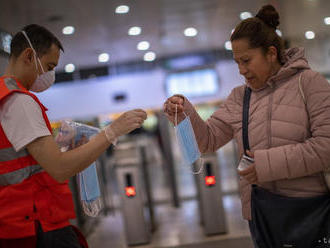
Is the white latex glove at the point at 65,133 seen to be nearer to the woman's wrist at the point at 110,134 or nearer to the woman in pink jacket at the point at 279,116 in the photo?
the woman's wrist at the point at 110,134

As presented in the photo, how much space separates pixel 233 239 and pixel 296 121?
2816 mm

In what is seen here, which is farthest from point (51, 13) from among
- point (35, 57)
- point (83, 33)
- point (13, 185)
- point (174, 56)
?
point (174, 56)

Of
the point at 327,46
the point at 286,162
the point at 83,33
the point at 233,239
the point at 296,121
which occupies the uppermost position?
the point at 83,33

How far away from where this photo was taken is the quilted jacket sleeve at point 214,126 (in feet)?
5.60

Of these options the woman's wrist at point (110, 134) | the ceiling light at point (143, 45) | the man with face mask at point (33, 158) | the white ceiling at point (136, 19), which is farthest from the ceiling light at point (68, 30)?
the woman's wrist at point (110, 134)

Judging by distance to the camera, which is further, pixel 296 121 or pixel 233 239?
pixel 233 239

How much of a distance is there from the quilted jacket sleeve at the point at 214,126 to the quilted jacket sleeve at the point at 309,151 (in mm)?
327

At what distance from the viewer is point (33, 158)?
1362 mm

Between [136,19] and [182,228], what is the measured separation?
2653 millimetres

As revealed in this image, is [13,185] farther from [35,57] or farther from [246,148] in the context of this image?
[246,148]

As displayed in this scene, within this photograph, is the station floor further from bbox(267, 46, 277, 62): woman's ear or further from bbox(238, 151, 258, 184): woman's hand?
bbox(267, 46, 277, 62): woman's ear

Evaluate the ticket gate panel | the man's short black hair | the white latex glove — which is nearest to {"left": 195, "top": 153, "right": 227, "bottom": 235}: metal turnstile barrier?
the ticket gate panel

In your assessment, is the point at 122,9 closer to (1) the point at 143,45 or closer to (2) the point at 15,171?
(1) the point at 143,45

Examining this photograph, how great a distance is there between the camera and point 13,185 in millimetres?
1339
